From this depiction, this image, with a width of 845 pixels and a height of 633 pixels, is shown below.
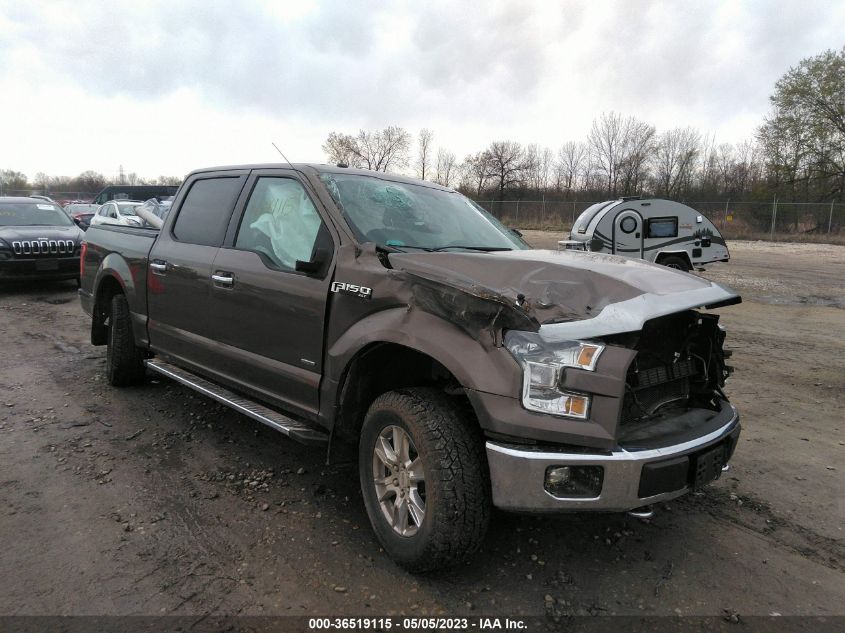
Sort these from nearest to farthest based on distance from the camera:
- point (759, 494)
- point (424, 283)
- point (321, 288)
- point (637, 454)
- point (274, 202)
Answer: point (637, 454)
point (424, 283)
point (321, 288)
point (759, 494)
point (274, 202)

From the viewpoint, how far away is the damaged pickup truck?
2.31 metres

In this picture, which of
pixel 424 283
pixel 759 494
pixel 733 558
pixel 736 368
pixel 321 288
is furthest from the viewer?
pixel 736 368

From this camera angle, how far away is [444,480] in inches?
95.7

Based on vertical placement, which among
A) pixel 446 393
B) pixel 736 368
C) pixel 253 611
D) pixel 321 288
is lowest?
pixel 253 611

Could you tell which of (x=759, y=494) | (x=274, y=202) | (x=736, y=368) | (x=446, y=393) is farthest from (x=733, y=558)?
(x=736, y=368)

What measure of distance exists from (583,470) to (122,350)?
169 inches

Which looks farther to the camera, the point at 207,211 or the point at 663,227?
the point at 663,227

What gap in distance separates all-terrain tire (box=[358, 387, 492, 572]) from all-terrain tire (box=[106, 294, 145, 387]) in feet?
11.2

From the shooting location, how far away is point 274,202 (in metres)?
3.74

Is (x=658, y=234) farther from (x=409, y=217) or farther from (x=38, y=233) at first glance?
(x=38, y=233)

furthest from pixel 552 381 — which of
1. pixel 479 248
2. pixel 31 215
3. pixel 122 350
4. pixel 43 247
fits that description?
pixel 31 215

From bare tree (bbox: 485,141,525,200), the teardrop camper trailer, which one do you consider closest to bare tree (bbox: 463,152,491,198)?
bare tree (bbox: 485,141,525,200)

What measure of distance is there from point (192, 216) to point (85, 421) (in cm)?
179

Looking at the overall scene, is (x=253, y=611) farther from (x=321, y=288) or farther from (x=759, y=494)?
(x=759, y=494)
